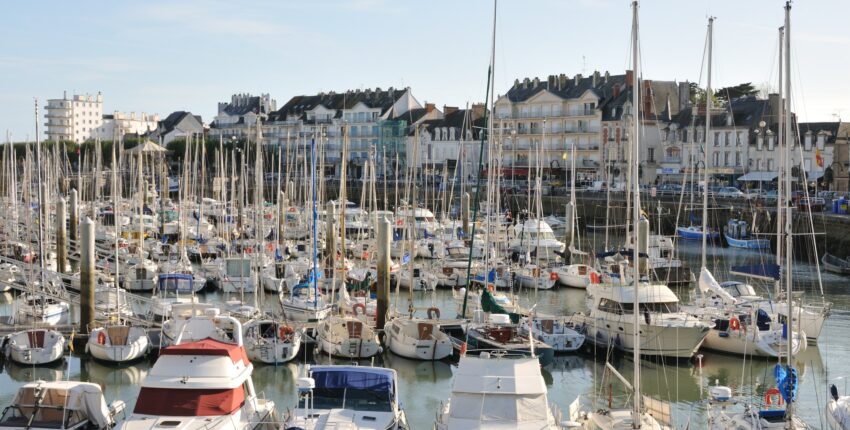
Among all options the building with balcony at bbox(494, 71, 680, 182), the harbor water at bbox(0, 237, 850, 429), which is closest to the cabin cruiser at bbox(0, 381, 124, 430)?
the harbor water at bbox(0, 237, 850, 429)

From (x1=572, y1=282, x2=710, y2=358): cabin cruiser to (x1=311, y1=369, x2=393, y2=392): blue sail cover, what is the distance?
9.91 metres

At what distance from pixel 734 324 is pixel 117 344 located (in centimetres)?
1802

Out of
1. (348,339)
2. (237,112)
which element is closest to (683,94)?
(237,112)

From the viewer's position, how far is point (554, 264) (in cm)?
4981

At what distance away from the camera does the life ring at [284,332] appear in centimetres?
2844

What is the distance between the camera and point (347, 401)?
1977 cm

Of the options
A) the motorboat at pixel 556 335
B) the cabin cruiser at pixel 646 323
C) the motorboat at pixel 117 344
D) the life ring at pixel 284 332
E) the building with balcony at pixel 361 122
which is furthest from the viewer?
the building with balcony at pixel 361 122

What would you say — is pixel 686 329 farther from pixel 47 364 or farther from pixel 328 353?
pixel 47 364

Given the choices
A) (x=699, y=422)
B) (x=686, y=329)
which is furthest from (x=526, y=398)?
(x=686, y=329)

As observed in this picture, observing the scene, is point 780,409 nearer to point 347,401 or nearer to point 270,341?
point 347,401

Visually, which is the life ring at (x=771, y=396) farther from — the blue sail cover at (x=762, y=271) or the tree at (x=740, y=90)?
the tree at (x=740, y=90)

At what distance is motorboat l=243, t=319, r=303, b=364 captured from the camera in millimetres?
27984

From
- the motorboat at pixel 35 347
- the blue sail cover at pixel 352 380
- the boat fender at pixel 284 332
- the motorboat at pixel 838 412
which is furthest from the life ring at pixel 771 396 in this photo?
the motorboat at pixel 35 347

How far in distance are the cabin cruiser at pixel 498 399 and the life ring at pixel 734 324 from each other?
490 inches
